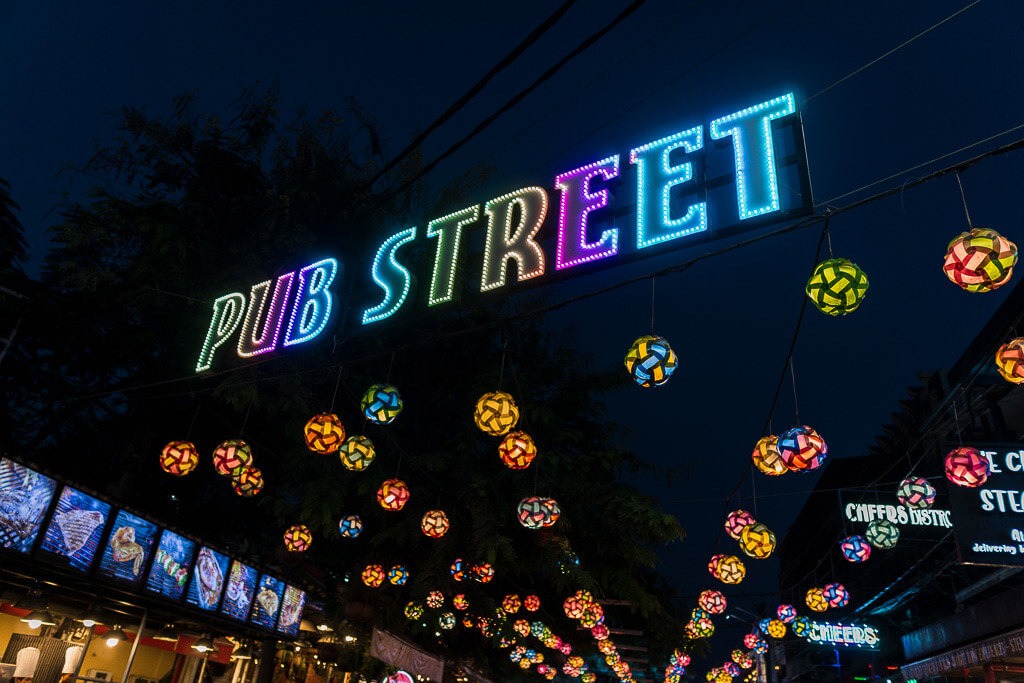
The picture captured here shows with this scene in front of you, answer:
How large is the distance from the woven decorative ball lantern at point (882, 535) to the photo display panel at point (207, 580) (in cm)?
1183

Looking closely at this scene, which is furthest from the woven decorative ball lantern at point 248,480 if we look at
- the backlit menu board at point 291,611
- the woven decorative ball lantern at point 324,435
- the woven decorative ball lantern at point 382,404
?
the backlit menu board at point 291,611

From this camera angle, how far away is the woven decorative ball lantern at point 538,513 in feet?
30.7

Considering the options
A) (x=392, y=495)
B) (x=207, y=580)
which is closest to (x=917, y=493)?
(x=392, y=495)

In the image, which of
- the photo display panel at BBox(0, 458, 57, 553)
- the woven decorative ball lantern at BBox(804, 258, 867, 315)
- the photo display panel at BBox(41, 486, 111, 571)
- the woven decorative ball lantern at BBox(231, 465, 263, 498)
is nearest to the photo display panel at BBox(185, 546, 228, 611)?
the woven decorative ball lantern at BBox(231, 465, 263, 498)

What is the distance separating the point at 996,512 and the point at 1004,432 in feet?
15.2

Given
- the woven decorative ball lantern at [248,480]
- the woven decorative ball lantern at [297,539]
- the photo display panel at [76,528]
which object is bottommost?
the photo display panel at [76,528]

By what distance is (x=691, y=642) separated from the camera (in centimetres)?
1859

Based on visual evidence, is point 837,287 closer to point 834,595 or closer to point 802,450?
point 802,450

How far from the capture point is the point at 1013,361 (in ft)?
21.0

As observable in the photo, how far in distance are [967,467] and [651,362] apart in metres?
5.49

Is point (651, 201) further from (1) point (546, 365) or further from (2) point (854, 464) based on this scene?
(2) point (854, 464)

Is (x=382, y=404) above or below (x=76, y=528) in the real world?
above

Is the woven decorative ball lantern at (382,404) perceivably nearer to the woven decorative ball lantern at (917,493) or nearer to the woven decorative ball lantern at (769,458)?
the woven decorative ball lantern at (769,458)

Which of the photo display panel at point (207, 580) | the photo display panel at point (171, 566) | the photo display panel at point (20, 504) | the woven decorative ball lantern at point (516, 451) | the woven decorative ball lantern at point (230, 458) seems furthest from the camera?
the photo display panel at point (207, 580)
